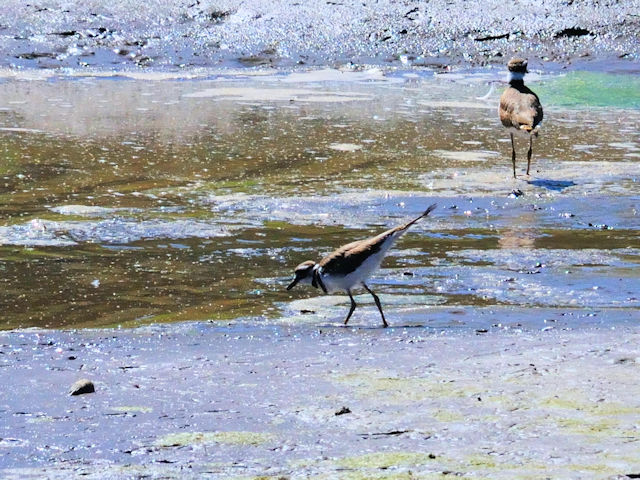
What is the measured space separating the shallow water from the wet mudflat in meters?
0.03

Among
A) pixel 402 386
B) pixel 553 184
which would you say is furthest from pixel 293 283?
pixel 553 184

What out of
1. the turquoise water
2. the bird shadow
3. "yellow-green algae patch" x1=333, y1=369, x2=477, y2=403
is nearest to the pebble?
"yellow-green algae patch" x1=333, y1=369, x2=477, y2=403

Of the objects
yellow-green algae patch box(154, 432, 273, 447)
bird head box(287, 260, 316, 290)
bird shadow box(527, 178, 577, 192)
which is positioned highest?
yellow-green algae patch box(154, 432, 273, 447)

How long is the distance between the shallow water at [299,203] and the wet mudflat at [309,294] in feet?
0.11

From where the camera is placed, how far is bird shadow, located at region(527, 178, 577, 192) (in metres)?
10.9

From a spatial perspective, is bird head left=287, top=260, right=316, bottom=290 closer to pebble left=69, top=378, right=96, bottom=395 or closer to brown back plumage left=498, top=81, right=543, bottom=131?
pebble left=69, top=378, right=96, bottom=395

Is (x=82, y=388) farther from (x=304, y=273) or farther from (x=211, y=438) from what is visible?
(x=304, y=273)

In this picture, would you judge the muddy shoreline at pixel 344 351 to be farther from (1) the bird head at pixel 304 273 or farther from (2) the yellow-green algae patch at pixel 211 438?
(1) the bird head at pixel 304 273

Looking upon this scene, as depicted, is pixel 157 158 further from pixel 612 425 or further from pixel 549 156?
pixel 612 425

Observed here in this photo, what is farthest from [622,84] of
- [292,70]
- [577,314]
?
[577,314]

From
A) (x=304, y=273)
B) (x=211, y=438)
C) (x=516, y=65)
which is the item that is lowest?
(x=304, y=273)

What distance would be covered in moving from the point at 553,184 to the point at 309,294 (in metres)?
4.30

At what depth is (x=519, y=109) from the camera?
1205cm

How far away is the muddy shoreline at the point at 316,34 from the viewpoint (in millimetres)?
19625
